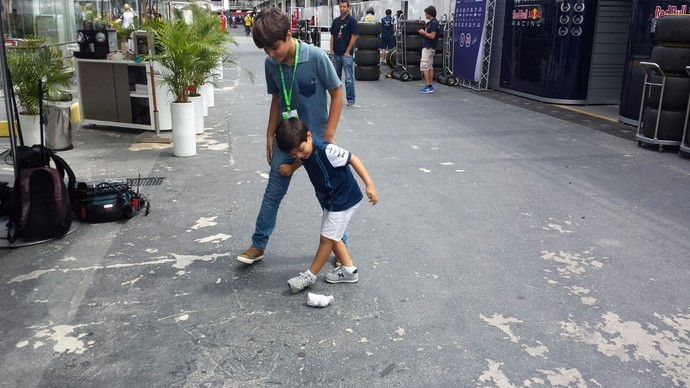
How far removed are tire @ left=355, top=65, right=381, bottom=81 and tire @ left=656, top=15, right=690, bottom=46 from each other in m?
9.49

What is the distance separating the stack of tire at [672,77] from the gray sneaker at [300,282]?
6242mm

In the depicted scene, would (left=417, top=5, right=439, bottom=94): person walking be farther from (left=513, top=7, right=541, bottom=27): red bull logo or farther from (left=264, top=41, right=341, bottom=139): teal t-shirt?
(left=264, top=41, right=341, bottom=139): teal t-shirt

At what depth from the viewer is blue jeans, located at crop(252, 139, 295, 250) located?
4008mm

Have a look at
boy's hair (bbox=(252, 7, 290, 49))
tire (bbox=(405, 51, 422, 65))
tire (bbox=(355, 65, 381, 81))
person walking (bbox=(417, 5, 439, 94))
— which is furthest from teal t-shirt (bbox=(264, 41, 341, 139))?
tire (bbox=(405, 51, 422, 65))

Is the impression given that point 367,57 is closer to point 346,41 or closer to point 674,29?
point 346,41

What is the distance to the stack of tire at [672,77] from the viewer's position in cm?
764

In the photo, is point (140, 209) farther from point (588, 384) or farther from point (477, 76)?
point (477, 76)

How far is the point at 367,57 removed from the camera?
54.0ft

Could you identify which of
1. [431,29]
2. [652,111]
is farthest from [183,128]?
[431,29]

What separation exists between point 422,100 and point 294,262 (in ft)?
30.3

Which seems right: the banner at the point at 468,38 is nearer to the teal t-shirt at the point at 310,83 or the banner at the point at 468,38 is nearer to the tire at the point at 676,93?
the tire at the point at 676,93

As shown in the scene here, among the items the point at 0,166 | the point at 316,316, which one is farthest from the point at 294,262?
the point at 0,166

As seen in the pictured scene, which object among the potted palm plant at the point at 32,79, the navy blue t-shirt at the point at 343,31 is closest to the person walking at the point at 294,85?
the potted palm plant at the point at 32,79

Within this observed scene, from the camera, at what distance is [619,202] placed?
5.76m
